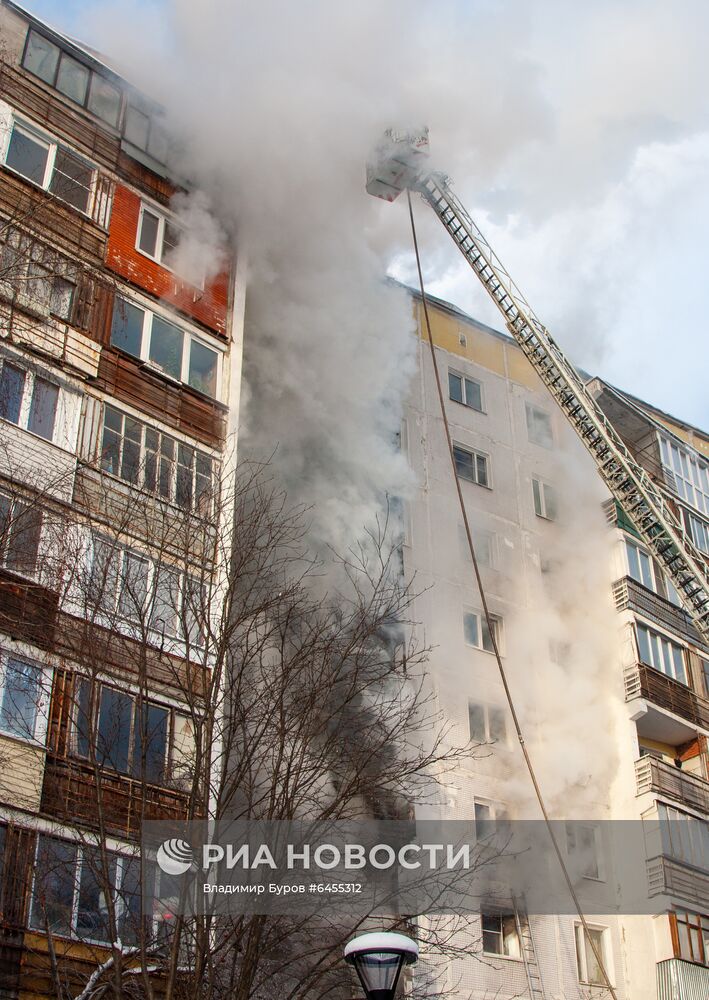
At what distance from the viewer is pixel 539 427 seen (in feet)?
109

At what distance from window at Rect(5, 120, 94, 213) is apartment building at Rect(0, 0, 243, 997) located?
41 millimetres

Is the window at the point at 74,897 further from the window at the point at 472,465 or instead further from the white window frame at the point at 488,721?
the window at the point at 472,465

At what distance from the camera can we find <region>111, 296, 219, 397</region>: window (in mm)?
22422

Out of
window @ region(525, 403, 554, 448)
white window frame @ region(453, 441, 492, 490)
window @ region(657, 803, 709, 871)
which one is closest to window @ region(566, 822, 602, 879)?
window @ region(657, 803, 709, 871)

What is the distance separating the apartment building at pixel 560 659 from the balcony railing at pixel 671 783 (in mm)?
41

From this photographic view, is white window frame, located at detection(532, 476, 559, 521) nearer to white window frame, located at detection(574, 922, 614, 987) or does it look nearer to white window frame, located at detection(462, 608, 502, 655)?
white window frame, located at detection(462, 608, 502, 655)

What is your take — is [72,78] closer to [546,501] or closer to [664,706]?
[546,501]

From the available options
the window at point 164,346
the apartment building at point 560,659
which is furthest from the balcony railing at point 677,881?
the window at point 164,346

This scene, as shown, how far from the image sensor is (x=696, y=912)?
26.2 meters

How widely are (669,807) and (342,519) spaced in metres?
9.63

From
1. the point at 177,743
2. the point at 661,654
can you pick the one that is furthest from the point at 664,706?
the point at 177,743

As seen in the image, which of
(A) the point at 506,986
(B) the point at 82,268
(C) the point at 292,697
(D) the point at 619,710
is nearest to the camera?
(C) the point at 292,697

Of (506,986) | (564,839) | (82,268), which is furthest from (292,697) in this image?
(564,839)

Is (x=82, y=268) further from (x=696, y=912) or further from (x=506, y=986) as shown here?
(x=696, y=912)
